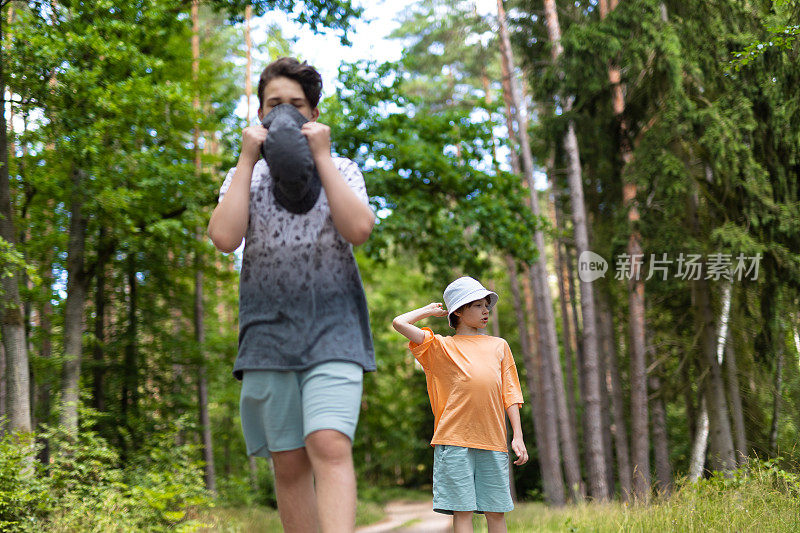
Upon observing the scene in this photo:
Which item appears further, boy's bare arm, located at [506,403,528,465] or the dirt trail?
the dirt trail

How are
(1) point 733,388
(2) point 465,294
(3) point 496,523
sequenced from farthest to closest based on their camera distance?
1. (1) point 733,388
2. (2) point 465,294
3. (3) point 496,523

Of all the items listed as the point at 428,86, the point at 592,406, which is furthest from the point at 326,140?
the point at 428,86

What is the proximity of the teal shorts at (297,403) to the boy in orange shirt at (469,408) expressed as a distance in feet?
5.26

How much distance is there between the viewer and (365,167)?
13695mm

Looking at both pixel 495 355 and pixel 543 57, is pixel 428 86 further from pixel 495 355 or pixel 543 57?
pixel 495 355

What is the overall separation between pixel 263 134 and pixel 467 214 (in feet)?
37.0

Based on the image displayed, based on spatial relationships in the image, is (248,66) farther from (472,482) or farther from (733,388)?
(472,482)

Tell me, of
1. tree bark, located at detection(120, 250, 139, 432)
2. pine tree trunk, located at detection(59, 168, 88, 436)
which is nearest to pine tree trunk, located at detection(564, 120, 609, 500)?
pine tree trunk, located at detection(59, 168, 88, 436)

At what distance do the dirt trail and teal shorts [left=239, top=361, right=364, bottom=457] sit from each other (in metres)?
11.7

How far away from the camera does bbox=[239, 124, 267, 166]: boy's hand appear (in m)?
2.22

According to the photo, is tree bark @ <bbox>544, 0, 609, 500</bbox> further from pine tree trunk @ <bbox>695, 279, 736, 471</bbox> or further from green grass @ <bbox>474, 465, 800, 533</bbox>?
green grass @ <bbox>474, 465, 800, 533</bbox>

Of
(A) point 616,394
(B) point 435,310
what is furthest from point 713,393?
(B) point 435,310

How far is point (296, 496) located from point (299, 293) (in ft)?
2.12

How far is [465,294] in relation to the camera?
4242 millimetres
